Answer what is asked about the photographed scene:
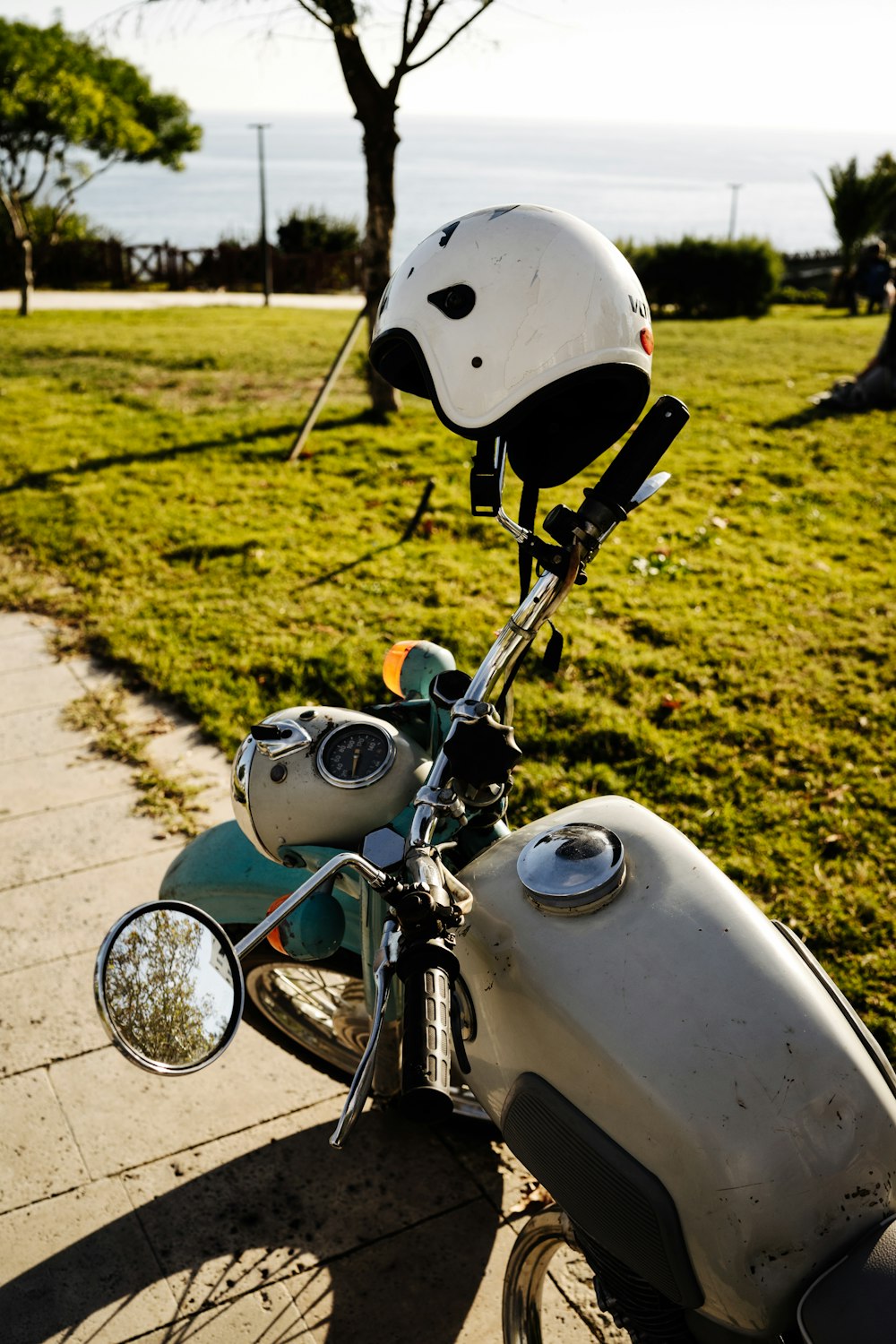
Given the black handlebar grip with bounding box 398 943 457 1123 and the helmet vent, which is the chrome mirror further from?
the helmet vent

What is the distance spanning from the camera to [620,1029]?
1.51 metres

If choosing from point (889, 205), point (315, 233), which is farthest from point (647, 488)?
point (889, 205)

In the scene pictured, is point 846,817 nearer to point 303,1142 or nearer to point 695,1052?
point 303,1142

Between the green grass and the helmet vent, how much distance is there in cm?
257

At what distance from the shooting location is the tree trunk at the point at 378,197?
8883 mm

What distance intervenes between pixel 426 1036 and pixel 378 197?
922 cm

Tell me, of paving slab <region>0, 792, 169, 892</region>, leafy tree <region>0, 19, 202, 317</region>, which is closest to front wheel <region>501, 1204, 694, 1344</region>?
paving slab <region>0, 792, 169, 892</region>

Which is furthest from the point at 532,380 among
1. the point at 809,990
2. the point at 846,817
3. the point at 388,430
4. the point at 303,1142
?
the point at 388,430

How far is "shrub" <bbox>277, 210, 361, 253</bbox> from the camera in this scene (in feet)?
88.5

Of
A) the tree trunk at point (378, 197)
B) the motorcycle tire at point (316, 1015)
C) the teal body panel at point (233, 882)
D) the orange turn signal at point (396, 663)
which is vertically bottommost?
the motorcycle tire at point (316, 1015)

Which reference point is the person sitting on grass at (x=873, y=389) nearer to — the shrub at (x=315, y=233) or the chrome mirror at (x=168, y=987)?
the chrome mirror at (x=168, y=987)

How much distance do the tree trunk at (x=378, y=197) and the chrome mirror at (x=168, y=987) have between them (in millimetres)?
8016

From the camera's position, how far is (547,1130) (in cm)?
160

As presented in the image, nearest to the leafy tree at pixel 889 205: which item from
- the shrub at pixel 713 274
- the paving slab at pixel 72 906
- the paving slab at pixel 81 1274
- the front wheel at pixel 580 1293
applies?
the shrub at pixel 713 274
